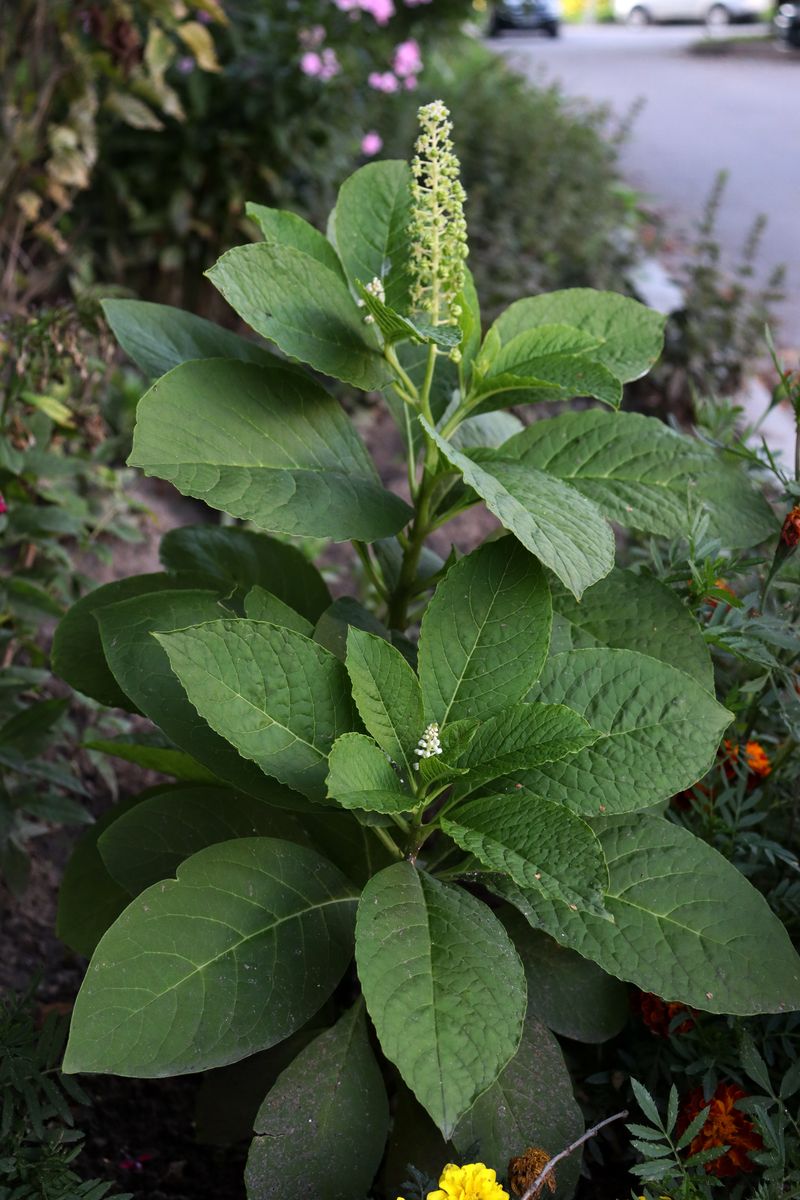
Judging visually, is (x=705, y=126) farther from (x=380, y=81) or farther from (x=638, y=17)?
(x=638, y=17)

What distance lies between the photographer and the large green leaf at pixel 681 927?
125cm

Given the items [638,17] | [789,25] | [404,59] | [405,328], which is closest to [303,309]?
[405,328]

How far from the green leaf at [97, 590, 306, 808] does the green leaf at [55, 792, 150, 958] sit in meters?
0.27

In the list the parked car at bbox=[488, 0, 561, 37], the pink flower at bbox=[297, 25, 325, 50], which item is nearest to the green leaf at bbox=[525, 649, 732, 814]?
the pink flower at bbox=[297, 25, 325, 50]

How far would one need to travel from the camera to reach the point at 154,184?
462cm

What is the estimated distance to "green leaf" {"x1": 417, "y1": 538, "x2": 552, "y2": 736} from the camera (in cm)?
138

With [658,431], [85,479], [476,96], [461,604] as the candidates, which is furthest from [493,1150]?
[476,96]

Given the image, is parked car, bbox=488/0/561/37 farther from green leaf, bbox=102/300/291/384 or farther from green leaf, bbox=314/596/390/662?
green leaf, bbox=314/596/390/662

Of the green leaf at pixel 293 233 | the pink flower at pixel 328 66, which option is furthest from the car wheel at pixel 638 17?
the green leaf at pixel 293 233

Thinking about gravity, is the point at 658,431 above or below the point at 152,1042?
above

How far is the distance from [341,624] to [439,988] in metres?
0.52

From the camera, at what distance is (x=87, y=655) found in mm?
1563

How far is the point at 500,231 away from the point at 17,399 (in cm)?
386

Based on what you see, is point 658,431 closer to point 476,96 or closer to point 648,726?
→ point 648,726
